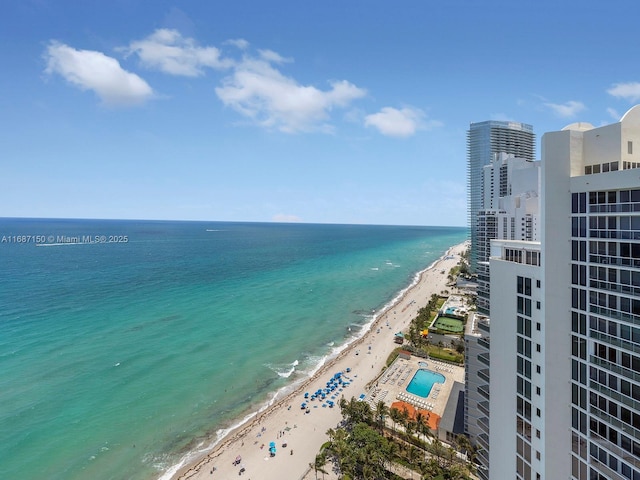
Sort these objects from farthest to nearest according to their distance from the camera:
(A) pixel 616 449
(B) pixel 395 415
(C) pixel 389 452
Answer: (B) pixel 395 415 < (C) pixel 389 452 < (A) pixel 616 449

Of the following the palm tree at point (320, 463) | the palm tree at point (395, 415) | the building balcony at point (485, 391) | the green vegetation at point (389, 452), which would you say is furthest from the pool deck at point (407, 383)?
the building balcony at point (485, 391)

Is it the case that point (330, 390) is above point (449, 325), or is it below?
below

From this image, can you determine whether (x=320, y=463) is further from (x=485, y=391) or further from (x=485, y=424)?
(x=485, y=391)

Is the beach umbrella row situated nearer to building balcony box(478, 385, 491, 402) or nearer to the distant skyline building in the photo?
the distant skyline building

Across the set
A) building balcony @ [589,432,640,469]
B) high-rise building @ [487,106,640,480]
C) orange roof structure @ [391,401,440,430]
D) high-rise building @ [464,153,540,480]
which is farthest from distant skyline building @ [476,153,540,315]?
orange roof structure @ [391,401,440,430]

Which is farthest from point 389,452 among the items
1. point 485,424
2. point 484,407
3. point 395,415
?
point 484,407

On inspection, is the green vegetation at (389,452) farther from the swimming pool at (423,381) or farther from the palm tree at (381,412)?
the swimming pool at (423,381)
